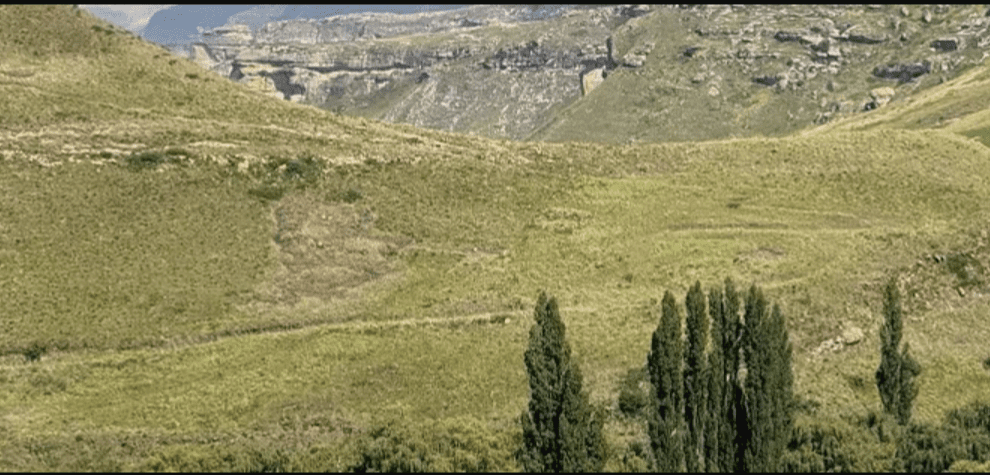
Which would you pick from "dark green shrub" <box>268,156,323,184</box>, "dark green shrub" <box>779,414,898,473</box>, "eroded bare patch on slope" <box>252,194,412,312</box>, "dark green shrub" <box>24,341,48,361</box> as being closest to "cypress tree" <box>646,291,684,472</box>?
"dark green shrub" <box>779,414,898,473</box>

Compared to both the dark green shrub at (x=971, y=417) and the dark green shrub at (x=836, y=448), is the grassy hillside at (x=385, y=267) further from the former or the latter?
the dark green shrub at (x=836, y=448)

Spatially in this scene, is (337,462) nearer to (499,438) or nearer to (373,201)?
(499,438)

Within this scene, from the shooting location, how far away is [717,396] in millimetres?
38969

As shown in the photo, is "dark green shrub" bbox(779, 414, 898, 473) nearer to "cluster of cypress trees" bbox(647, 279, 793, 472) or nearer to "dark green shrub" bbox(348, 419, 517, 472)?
"cluster of cypress trees" bbox(647, 279, 793, 472)

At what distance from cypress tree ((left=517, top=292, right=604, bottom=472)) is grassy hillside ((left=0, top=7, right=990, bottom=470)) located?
2.54 metres

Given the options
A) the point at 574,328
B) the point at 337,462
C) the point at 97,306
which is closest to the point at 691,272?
the point at 574,328

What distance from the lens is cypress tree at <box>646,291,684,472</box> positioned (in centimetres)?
3759

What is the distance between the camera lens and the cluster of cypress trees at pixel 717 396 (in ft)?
125

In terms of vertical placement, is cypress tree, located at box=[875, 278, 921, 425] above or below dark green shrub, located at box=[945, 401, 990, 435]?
above

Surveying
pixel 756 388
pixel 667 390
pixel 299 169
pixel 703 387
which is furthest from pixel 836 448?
pixel 299 169

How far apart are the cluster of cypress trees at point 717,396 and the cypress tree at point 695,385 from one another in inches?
1.8

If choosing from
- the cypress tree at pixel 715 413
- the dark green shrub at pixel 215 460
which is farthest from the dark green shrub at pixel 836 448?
the dark green shrub at pixel 215 460

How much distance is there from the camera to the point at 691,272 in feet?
195

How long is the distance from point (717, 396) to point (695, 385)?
→ 111 cm
